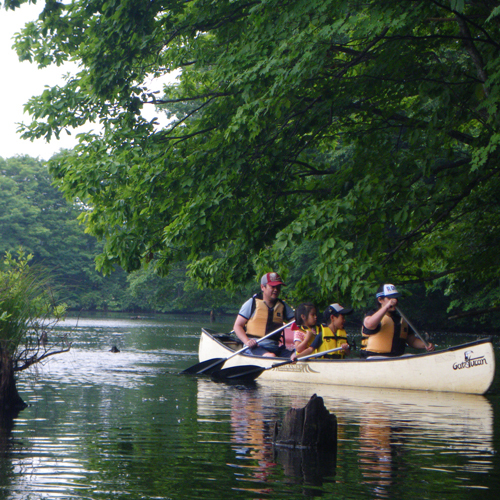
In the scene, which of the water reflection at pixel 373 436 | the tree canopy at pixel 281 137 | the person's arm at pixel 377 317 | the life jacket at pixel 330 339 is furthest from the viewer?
the life jacket at pixel 330 339

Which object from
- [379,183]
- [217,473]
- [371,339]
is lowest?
[217,473]

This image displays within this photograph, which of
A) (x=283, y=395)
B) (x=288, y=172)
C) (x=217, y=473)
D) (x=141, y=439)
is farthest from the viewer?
(x=288, y=172)

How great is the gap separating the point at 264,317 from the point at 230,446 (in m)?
6.79

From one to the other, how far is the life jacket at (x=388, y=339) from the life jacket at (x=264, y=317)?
1633 millimetres

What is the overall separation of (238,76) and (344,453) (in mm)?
5801

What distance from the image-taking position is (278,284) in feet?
41.0

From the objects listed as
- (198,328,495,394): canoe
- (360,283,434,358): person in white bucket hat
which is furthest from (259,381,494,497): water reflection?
(360,283,434,358): person in white bucket hat

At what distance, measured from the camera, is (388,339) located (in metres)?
12.1

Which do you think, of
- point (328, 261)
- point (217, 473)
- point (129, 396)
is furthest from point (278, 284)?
point (217, 473)

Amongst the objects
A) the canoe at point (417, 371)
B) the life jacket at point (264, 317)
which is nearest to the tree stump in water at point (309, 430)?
the canoe at point (417, 371)

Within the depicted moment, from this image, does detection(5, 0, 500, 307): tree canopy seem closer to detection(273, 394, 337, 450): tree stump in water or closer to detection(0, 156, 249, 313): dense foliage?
detection(273, 394, 337, 450): tree stump in water

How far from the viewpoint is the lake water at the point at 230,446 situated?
4891mm

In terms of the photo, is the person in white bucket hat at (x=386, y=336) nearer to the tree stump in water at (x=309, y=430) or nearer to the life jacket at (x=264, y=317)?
the life jacket at (x=264, y=317)

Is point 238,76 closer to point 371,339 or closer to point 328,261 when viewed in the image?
point 328,261
